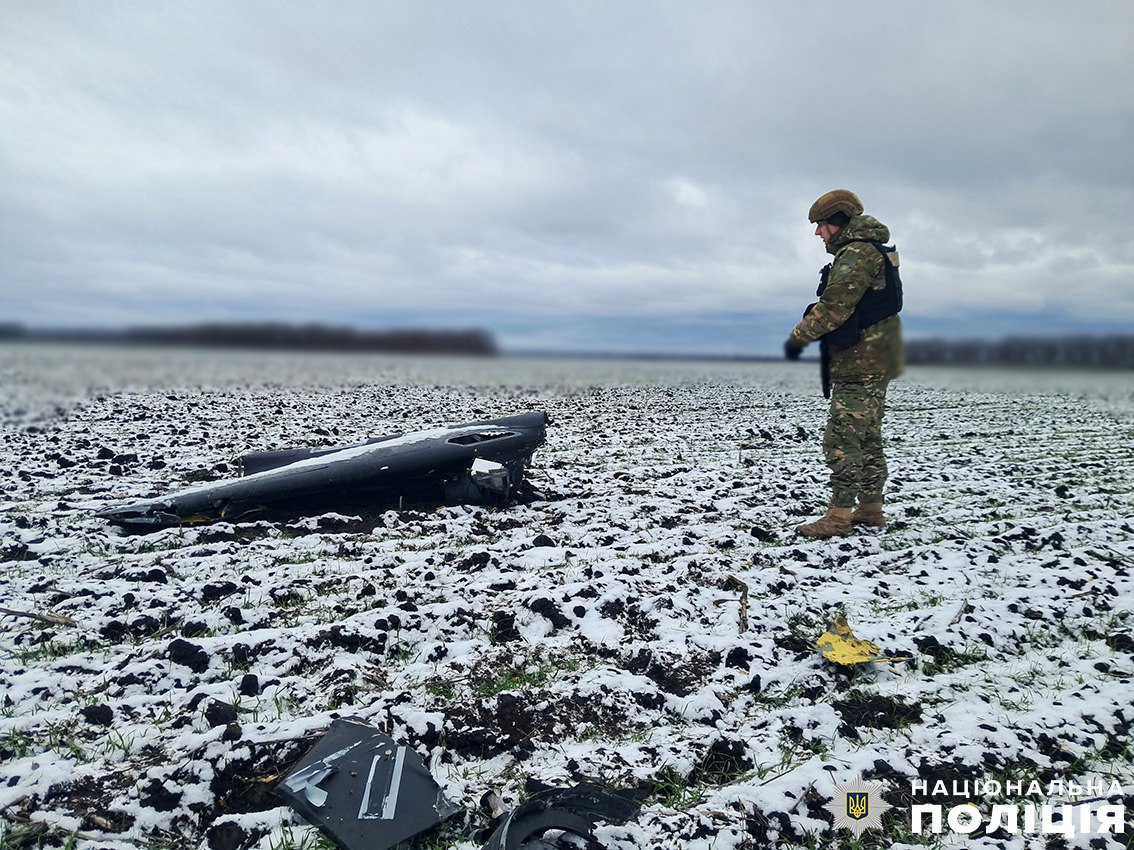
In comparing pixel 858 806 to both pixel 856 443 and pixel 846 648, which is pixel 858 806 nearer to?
pixel 846 648

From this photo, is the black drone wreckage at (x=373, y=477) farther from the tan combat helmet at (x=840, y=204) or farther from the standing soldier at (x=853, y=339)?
the tan combat helmet at (x=840, y=204)

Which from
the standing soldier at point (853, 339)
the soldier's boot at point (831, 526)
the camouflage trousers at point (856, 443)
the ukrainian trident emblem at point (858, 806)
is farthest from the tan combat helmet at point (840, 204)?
the ukrainian trident emblem at point (858, 806)

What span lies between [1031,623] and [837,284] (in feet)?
9.46

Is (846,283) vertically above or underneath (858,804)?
above

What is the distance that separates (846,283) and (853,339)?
1.63ft

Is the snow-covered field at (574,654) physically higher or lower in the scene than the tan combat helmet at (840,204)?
lower

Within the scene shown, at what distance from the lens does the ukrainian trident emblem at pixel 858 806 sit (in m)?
2.31

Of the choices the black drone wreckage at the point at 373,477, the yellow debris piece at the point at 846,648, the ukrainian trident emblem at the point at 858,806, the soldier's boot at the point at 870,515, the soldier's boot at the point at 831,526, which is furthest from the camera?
the soldier's boot at the point at 870,515

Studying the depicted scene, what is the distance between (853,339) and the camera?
17.0 feet

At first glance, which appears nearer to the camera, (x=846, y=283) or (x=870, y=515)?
(x=846, y=283)

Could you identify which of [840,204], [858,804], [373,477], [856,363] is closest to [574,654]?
[858,804]

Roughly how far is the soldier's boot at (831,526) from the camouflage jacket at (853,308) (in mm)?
1218

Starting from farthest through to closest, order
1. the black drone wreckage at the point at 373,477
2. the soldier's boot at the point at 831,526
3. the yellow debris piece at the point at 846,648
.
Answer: the soldier's boot at the point at 831,526 → the black drone wreckage at the point at 373,477 → the yellow debris piece at the point at 846,648

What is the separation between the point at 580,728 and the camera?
2.78m
